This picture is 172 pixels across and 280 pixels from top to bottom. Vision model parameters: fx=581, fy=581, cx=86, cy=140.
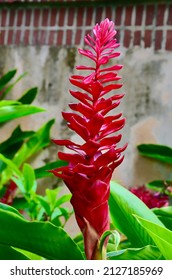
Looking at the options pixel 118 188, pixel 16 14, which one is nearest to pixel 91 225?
pixel 118 188

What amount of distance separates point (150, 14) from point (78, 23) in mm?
455

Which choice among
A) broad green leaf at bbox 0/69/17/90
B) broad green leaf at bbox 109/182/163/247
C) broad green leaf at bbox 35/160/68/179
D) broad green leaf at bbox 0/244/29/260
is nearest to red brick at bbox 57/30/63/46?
broad green leaf at bbox 0/69/17/90

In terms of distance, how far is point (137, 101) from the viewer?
336 centimetres

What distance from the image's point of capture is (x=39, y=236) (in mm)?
891

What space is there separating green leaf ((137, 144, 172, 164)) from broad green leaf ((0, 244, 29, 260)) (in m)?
2.24

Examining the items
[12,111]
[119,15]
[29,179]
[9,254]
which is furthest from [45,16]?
[9,254]

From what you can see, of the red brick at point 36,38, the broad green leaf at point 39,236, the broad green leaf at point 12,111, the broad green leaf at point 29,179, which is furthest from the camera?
the red brick at point 36,38

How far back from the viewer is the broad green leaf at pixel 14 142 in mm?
3506

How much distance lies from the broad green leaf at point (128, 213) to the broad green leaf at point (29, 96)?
7.93 feet

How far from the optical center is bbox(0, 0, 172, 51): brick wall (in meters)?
3.33

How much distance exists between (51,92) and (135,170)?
0.74 metres

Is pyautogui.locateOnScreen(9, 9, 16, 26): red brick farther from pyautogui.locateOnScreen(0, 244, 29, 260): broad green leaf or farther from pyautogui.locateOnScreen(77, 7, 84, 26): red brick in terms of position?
pyautogui.locateOnScreen(0, 244, 29, 260): broad green leaf

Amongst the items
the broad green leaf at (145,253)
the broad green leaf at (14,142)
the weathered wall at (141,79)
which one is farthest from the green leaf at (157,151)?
the broad green leaf at (145,253)

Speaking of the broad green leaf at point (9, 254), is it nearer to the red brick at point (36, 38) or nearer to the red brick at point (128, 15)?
the red brick at point (128, 15)
